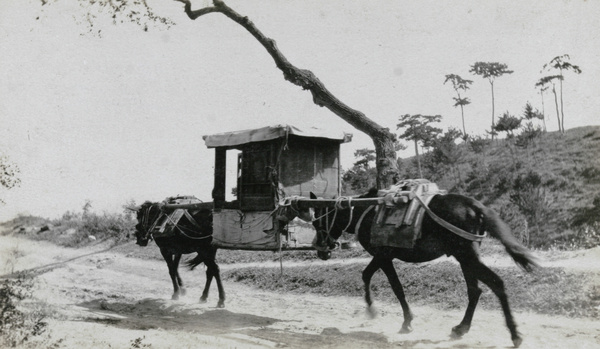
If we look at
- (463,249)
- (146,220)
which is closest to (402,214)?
(463,249)

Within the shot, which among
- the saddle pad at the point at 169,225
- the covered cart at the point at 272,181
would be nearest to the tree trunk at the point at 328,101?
the covered cart at the point at 272,181

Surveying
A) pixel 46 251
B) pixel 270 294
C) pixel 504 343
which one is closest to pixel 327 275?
pixel 270 294

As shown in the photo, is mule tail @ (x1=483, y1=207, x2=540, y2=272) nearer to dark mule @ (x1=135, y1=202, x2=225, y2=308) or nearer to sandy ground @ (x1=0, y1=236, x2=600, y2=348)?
sandy ground @ (x1=0, y1=236, x2=600, y2=348)

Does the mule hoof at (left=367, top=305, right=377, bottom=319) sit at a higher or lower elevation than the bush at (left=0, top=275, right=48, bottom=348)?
lower

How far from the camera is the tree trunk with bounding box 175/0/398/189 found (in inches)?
442

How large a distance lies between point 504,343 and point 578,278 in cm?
335

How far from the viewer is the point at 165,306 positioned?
29.9ft

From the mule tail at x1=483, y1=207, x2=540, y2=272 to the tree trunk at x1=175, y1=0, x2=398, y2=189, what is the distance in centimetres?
541

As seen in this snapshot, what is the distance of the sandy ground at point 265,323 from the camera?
5.68 m

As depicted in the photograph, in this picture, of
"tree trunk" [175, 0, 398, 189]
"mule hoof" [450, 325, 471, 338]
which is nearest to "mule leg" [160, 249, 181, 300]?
"tree trunk" [175, 0, 398, 189]

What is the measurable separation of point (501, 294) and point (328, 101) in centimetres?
738

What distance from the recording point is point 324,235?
7594mm

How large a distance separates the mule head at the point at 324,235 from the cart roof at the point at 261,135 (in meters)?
1.06

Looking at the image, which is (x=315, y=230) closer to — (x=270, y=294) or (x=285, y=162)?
(x=285, y=162)
